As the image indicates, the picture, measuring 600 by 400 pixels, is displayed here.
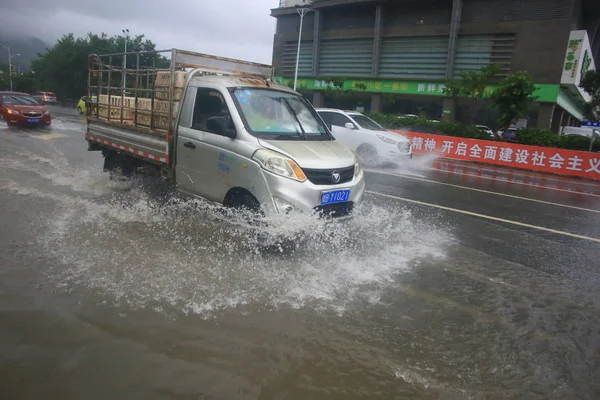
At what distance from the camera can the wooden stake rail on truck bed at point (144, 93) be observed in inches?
239

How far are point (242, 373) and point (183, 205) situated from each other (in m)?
3.59

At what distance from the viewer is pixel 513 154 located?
17.7m

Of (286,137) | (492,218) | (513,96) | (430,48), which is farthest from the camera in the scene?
(430,48)

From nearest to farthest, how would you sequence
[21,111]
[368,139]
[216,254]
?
[216,254]
[368,139]
[21,111]

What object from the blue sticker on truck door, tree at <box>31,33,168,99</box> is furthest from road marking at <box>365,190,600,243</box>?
tree at <box>31,33,168,99</box>

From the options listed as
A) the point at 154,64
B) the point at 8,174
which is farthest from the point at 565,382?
the point at 8,174

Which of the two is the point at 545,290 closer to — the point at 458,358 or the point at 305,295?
the point at 458,358

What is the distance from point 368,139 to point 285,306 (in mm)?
10415

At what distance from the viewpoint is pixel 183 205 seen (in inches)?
239

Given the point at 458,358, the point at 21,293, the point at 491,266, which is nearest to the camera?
the point at 458,358

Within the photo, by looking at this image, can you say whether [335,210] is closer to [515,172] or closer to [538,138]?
[515,172]

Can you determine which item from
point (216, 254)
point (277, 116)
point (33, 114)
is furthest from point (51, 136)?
point (216, 254)

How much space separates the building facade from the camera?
87.9 ft

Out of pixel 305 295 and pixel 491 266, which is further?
pixel 491 266
